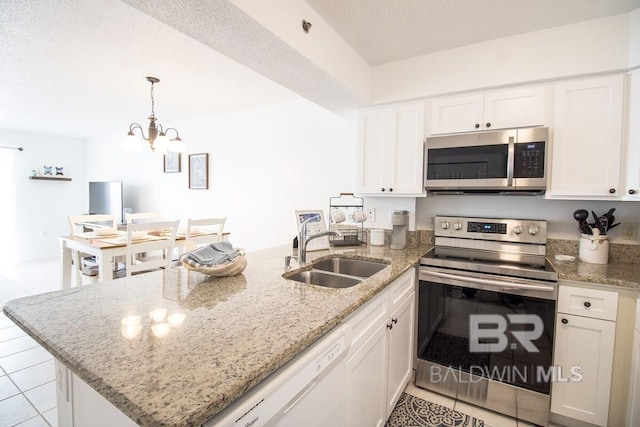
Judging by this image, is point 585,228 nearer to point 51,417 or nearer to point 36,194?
point 51,417

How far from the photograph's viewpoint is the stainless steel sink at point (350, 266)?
1.99 meters

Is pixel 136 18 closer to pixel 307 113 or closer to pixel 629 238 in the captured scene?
pixel 307 113

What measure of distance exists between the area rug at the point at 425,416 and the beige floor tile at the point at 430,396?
0.04m

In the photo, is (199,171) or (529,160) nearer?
(529,160)

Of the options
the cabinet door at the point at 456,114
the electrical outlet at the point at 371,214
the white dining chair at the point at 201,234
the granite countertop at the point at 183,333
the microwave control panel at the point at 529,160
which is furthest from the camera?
the white dining chair at the point at 201,234

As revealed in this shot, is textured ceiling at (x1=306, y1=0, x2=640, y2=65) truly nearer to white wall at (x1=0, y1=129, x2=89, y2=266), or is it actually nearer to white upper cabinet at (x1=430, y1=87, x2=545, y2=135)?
white upper cabinet at (x1=430, y1=87, x2=545, y2=135)

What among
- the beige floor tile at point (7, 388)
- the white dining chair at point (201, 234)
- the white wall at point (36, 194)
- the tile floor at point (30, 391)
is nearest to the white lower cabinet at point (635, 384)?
the tile floor at point (30, 391)

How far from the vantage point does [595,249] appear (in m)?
1.84

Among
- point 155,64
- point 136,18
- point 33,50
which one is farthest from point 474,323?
point 33,50

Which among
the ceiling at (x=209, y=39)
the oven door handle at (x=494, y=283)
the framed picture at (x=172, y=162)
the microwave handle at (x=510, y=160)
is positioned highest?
the ceiling at (x=209, y=39)

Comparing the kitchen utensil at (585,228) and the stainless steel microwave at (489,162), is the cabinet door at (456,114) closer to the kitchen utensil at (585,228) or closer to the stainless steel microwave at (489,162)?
the stainless steel microwave at (489,162)

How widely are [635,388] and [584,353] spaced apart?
0.22 meters

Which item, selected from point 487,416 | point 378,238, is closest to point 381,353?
point 487,416

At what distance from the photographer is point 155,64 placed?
7.97ft
